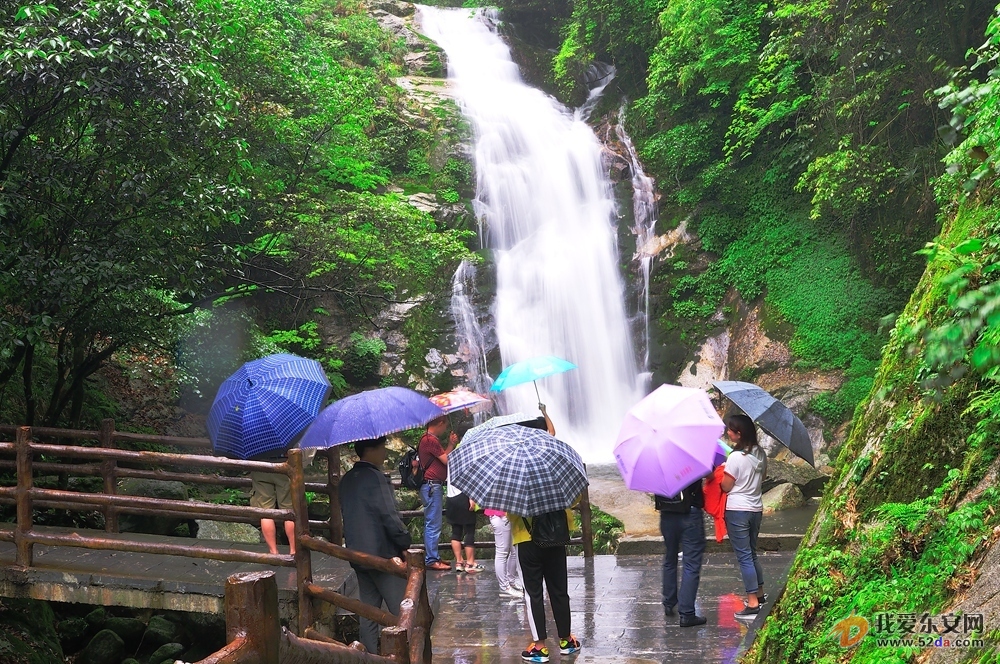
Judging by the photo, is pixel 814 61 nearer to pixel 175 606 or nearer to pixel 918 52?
pixel 918 52

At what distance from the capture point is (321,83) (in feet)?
44.8

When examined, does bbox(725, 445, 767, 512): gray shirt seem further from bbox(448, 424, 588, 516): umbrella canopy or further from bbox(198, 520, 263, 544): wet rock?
bbox(198, 520, 263, 544): wet rock

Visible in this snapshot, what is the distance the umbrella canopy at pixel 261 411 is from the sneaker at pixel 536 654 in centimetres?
235

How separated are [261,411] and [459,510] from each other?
9.32ft

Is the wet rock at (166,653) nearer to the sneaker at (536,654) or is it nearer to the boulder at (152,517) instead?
the boulder at (152,517)

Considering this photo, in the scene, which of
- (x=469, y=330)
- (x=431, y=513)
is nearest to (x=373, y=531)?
(x=431, y=513)

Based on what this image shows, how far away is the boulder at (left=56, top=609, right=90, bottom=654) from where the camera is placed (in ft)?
27.3

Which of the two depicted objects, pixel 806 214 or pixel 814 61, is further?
pixel 806 214

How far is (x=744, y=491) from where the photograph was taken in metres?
6.18

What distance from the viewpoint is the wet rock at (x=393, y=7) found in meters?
26.5

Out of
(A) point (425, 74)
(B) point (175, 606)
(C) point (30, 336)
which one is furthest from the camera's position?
(A) point (425, 74)

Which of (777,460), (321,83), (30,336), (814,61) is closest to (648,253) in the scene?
(814,61)

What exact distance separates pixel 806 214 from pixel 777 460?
22.3 ft

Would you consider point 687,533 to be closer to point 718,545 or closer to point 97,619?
point 718,545
